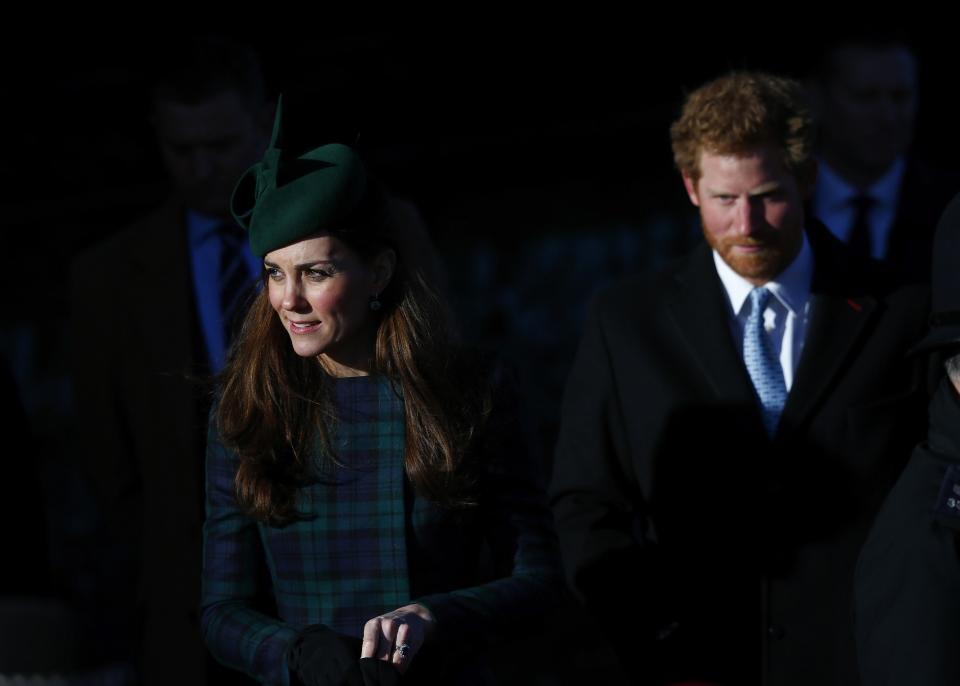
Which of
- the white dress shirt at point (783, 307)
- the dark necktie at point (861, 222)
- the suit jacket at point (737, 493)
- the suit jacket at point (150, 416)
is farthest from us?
the dark necktie at point (861, 222)

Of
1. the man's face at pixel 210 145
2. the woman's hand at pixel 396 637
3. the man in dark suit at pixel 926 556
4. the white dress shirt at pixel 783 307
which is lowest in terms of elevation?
the woman's hand at pixel 396 637

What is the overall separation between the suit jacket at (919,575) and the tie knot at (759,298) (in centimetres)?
92

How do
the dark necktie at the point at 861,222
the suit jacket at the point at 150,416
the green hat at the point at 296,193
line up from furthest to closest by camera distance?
1. the dark necktie at the point at 861,222
2. the suit jacket at the point at 150,416
3. the green hat at the point at 296,193

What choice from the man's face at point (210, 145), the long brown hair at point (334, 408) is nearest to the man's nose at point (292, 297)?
the long brown hair at point (334, 408)

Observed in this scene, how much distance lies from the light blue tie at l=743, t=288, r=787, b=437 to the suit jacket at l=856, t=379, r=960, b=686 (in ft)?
2.73

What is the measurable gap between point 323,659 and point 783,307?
4.54 feet

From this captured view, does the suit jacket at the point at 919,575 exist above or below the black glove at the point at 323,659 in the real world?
above

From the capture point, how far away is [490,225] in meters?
6.92

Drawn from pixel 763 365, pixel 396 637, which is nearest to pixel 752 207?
pixel 763 365

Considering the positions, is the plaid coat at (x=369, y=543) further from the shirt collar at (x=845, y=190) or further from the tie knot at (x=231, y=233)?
the shirt collar at (x=845, y=190)

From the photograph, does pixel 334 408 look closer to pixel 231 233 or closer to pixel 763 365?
pixel 763 365

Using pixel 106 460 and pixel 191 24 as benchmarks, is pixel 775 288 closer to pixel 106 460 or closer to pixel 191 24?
pixel 106 460

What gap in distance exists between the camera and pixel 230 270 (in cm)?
446

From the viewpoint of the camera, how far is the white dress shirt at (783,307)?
11.8 feet
